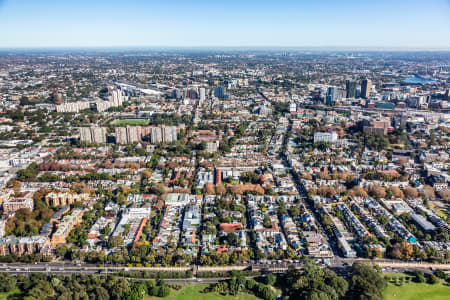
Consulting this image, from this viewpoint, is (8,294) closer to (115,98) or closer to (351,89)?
(115,98)

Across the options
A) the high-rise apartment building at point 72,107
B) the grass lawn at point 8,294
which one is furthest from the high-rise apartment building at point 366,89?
the grass lawn at point 8,294

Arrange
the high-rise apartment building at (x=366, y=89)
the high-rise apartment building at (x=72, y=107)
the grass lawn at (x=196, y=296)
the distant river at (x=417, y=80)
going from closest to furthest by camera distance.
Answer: the grass lawn at (x=196, y=296) → the high-rise apartment building at (x=72, y=107) → the high-rise apartment building at (x=366, y=89) → the distant river at (x=417, y=80)

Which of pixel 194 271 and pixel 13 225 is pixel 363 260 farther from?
pixel 13 225

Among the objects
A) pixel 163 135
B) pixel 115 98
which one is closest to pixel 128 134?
pixel 163 135

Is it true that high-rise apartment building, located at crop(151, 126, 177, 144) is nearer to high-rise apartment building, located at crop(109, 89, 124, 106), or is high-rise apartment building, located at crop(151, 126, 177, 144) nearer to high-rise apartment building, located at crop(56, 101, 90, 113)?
high-rise apartment building, located at crop(56, 101, 90, 113)

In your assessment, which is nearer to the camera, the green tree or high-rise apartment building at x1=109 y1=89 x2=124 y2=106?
the green tree

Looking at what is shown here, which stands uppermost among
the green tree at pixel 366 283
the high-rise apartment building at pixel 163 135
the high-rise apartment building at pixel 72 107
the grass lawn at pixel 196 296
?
the high-rise apartment building at pixel 72 107

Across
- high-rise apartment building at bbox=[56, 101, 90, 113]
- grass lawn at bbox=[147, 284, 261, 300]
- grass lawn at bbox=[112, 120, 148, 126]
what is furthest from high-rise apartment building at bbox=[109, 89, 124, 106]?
grass lawn at bbox=[147, 284, 261, 300]

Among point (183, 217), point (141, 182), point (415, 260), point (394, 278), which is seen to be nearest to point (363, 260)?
point (394, 278)

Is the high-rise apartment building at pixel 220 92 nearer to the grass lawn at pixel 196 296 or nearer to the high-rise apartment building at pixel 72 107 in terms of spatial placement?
the high-rise apartment building at pixel 72 107
